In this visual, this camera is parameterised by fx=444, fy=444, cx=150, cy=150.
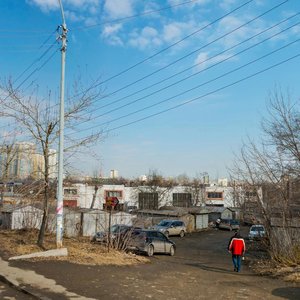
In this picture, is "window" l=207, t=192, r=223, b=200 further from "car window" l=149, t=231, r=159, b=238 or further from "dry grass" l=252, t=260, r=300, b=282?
"dry grass" l=252, t=260, r=300, b=282

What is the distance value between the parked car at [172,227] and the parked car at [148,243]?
20239mm

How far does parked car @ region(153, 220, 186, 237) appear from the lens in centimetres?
4631

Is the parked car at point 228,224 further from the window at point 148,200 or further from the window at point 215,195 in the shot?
the window at point 215,195

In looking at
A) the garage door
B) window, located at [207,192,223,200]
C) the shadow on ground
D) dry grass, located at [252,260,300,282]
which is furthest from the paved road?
window, located at [207,192,223,200]

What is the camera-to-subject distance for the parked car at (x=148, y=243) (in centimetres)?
2406

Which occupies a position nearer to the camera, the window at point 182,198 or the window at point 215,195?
the window at point 182,198

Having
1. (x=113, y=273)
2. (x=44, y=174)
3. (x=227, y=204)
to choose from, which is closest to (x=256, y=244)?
(x=44, y=174)

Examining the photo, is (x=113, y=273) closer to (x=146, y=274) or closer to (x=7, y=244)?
(x=146, y=274)

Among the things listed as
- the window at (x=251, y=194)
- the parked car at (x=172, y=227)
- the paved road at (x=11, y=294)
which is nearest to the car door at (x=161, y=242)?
the window at (x=251, y=194)

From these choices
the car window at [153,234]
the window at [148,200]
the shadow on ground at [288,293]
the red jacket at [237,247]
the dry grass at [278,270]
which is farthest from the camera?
the window at [148,200]

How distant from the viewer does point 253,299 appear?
10828mm

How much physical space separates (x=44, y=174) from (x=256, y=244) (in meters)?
18.0

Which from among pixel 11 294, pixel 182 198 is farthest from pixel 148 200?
pixel 11 294

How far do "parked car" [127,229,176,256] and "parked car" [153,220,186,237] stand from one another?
2024 centimetres
